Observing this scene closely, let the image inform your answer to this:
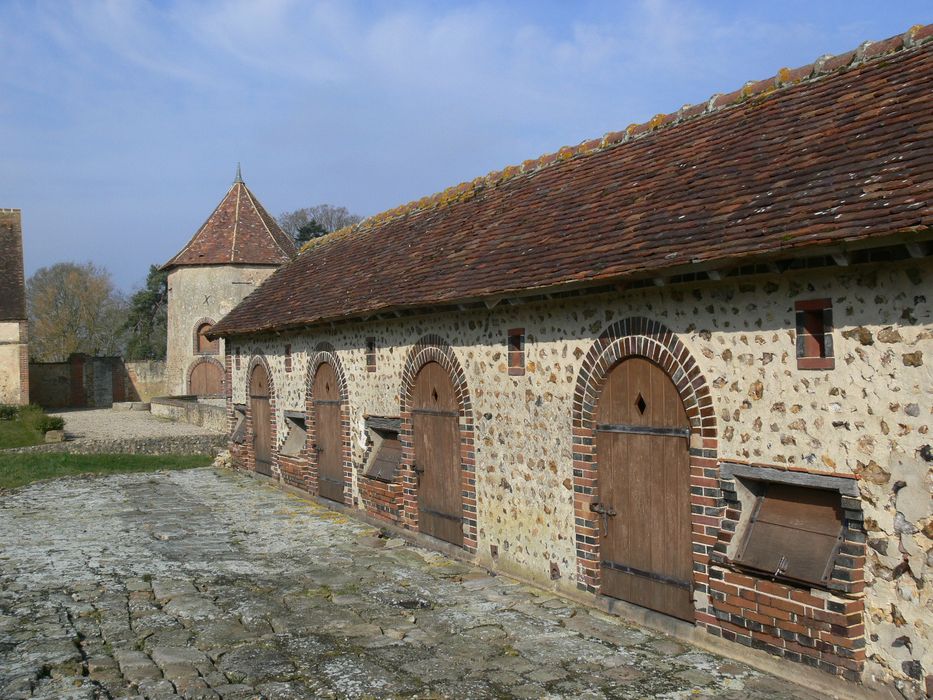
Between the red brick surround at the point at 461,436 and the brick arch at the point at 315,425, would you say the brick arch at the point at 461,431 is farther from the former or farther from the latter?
the brick arch at the point at 315,425

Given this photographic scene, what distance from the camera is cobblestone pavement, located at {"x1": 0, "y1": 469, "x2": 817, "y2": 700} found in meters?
5.94

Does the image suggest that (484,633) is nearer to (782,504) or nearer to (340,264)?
(782,504)

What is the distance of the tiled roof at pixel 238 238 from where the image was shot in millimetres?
34125

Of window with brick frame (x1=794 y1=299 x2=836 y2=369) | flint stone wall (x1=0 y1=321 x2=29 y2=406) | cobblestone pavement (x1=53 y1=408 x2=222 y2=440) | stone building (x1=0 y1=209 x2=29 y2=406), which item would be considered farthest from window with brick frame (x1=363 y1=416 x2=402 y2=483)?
flint stone wall (x1=0 y1=321 x2=29 y2=406)

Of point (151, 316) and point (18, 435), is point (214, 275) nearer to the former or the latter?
point (18, 435)

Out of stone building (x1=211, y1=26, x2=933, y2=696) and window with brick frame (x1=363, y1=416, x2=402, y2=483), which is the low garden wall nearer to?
window with brick frame (x1=363, y1=416, x2=402, y2=483)

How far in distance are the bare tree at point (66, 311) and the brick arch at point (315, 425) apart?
138ft

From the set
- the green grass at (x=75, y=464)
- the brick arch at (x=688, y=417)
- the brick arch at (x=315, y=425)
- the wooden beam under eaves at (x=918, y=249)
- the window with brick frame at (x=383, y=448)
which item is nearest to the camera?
the wooden beam under eaves at (x=918, y=249)

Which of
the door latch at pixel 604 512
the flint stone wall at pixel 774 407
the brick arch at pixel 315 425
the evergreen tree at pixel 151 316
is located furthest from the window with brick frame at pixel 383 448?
the evergreen tree at pixel 151 316

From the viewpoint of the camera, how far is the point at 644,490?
714cm

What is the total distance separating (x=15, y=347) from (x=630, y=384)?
31.7 m

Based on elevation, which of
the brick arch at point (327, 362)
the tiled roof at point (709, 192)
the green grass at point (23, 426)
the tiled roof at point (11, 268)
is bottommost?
the green grass at point (23, 426)

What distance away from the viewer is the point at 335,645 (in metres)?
6.87

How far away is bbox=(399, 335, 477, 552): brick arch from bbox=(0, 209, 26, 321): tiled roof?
27.4 meters
